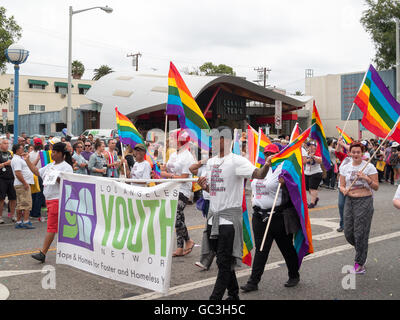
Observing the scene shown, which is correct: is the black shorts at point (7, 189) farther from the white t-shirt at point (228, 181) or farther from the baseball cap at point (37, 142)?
the white t-shirt at point (228, 181)

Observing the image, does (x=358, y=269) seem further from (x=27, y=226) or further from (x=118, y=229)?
(x=27, y=226)

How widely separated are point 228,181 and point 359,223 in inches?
88.9

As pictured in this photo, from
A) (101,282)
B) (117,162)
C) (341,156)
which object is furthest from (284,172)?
(117,162)

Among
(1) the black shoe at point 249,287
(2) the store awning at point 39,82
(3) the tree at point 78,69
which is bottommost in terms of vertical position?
(1) the black shoe at point 249,287

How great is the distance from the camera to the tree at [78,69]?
7619cm

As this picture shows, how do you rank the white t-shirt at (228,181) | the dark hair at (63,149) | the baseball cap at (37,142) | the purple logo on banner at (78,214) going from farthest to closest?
the baseball cap at (37,142), the dark hair at (63,149), the purple logo on banner at (78,214), the white t-shirt at (228,181)

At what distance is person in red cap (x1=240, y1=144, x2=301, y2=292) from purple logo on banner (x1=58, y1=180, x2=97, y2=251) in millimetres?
1998

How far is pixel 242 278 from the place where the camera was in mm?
6375

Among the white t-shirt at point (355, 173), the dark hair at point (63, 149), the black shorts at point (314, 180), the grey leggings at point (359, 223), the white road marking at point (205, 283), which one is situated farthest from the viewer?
the black shorts at point (314, 180)

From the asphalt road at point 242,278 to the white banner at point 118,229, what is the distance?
0.24m

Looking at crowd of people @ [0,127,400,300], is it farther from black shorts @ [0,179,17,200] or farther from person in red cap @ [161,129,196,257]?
black shorts @ [0,179,17,200]

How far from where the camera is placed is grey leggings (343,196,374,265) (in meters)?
6.52

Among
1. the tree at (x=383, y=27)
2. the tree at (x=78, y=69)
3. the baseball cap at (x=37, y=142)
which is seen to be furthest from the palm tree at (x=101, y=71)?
the baseball cap at (x=37, y=142)
